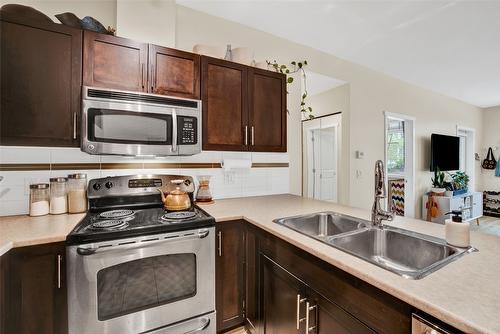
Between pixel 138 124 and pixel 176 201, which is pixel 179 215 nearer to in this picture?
pixel 176 201

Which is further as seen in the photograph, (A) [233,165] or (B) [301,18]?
(B) [301,18]

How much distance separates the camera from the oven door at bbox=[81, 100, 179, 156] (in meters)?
1.43

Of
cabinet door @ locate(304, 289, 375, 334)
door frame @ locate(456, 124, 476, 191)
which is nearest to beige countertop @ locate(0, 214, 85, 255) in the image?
cabinet door @ locate(304, 289, 375, 334)

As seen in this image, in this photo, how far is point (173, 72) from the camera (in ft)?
5.67

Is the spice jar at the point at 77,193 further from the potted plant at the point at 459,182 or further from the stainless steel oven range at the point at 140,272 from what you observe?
the potted plant at the point at 459,182

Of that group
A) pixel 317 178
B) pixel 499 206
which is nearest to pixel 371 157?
pixel 317 178

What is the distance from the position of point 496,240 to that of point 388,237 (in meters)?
0.43

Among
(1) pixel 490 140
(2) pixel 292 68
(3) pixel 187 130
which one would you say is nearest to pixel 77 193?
(3) pixel 187 130

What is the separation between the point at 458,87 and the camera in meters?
4.36

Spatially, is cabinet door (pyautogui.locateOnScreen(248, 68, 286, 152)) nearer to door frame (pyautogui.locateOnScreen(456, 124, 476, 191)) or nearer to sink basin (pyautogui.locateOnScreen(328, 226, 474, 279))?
sink basin (pyautogui.locateOnScreen(328, 226, 474, 279))

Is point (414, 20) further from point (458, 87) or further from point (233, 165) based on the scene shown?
point (458, 87)

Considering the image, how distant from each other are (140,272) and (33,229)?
58 centimetres

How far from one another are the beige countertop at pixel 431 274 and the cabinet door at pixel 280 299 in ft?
0.73

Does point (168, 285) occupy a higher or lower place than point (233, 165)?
lower
